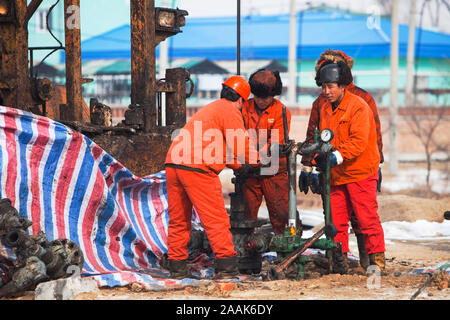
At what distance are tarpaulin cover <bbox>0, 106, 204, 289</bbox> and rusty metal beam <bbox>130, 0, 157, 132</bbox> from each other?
1.08 meters

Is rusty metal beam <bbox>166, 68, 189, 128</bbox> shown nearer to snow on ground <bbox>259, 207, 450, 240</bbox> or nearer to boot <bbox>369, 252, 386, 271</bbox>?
boot <bbox>369, 252, 386, 271</bbox>

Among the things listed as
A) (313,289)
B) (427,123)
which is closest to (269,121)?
(313,289)

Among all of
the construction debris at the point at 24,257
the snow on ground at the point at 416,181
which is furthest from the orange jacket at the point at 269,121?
the snow on ground at the point at 416,181

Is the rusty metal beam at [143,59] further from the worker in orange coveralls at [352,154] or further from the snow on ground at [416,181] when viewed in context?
the snow on ground at [416,181]

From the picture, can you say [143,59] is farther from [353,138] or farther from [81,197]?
[353,138]

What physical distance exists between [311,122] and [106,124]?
223 centimetres

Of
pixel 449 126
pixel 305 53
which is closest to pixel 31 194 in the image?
pixel 449 126

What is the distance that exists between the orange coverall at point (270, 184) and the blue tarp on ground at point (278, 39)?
20.7 metres

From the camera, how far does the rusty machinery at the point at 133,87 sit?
23.4 feet

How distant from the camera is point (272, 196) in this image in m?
6.63

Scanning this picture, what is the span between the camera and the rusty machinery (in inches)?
281

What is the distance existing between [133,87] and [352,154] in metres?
2.87

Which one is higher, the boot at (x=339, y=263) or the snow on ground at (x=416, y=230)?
the boot at (x=339, y=263)

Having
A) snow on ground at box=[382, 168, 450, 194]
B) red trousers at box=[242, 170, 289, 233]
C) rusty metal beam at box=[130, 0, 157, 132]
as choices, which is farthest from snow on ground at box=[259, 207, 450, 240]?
snow on ground at box=[382, 168, 450, 194]
